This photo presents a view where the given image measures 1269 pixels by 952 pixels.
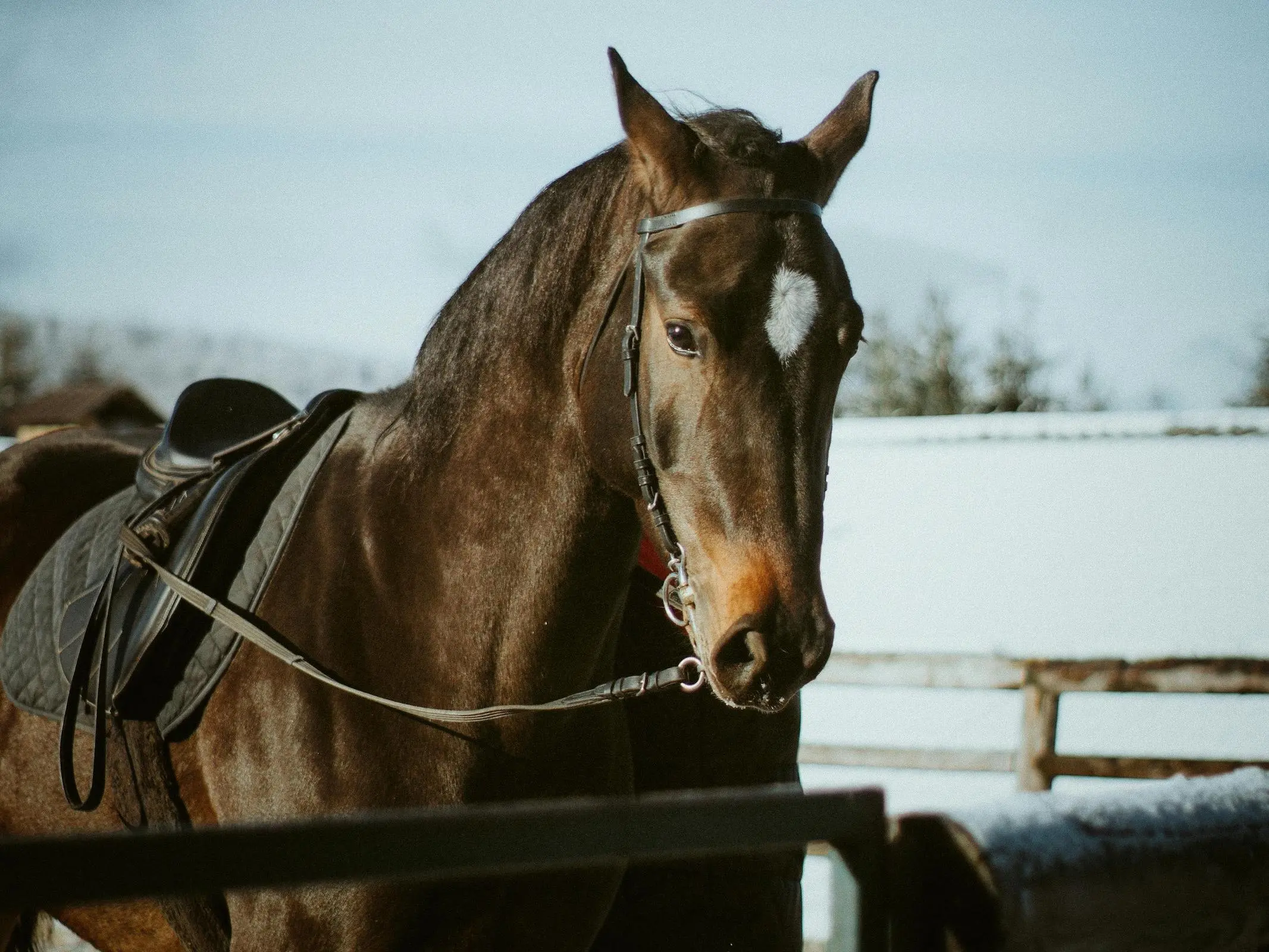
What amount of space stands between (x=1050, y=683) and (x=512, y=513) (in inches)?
157

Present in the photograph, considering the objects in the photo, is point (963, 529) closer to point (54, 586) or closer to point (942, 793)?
point (942, 793)

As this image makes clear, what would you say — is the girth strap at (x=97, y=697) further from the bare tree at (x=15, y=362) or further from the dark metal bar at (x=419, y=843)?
the bare tree at (x=15, y=362)

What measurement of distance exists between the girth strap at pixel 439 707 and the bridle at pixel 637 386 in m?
0.12

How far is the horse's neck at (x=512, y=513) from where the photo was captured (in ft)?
6.73

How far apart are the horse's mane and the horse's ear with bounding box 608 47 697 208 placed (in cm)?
8

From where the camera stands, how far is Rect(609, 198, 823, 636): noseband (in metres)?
1.91

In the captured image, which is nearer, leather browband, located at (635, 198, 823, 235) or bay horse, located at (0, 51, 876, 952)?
bay horse, located at (0, 51, 876, 952)

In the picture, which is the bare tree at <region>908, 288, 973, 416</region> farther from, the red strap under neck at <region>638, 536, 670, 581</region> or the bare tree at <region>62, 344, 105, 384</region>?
the bare tree at <region>62, 344, 105, 384</region>

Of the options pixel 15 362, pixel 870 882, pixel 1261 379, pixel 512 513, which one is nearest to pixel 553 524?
pixel 512 513

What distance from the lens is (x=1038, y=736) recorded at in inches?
211

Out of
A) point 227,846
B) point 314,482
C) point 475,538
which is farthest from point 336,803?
point 227,846

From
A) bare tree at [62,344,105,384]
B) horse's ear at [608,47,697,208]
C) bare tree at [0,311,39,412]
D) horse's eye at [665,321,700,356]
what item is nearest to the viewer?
horse's eye at [665,321,700,356]

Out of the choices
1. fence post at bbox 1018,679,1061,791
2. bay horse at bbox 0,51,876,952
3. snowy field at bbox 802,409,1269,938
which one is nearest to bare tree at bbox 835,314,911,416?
snowy field at bbox 802,409,1269,938

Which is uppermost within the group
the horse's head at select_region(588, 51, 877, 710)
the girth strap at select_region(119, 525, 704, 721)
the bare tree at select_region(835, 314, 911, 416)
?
the horse's head at select_region(588, 51, 877, 710)
